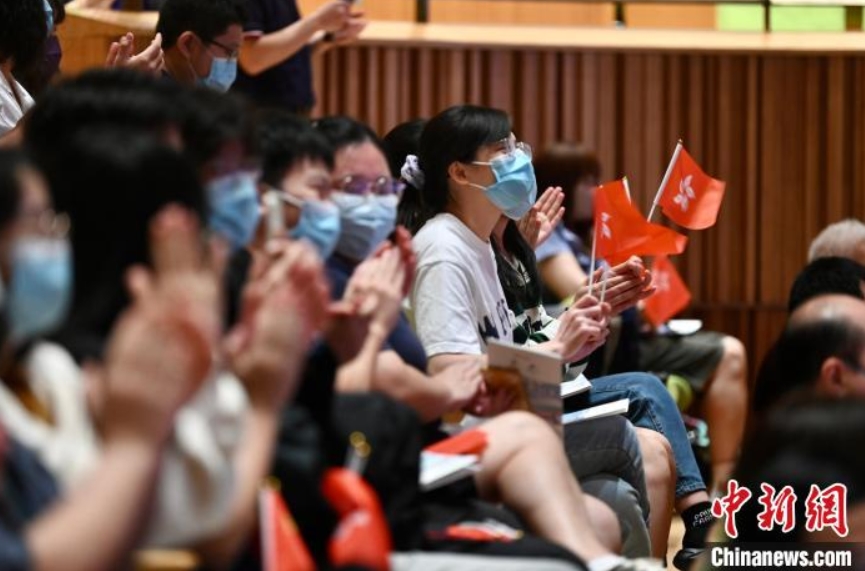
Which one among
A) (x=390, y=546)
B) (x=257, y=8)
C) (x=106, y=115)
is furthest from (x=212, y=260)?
(x=257, y=8)

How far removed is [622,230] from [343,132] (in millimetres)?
1128

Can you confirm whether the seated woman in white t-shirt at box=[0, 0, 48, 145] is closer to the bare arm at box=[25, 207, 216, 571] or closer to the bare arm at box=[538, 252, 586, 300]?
the bare arm at box=[25, 207, 216, 571]

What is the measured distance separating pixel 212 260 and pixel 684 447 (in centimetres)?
229

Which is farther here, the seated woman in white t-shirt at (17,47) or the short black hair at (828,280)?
the short black hair at (828,280)

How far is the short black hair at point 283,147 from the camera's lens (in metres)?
2.90

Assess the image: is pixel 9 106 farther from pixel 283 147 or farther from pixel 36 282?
pixel 36 282

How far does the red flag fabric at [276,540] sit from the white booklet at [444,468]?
58 centimetres

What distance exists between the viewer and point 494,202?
398 centimetres

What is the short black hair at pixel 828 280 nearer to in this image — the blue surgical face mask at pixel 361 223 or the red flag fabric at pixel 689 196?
the red flag fabric at pixel 689 196

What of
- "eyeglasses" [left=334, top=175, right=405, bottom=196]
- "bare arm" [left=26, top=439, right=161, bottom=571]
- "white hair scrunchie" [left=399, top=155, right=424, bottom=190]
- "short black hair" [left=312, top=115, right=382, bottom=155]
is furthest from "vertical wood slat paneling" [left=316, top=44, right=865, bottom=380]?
"bare arm" [left=26, top=439, right=161, bottom=571]

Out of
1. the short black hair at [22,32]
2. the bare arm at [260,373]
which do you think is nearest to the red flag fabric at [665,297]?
the short black hair at [22,32]

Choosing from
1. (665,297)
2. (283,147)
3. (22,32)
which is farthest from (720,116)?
(283,147)

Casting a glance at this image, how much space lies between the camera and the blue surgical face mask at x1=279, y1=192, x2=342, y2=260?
288cm

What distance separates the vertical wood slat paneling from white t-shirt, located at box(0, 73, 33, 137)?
3.10 meters
